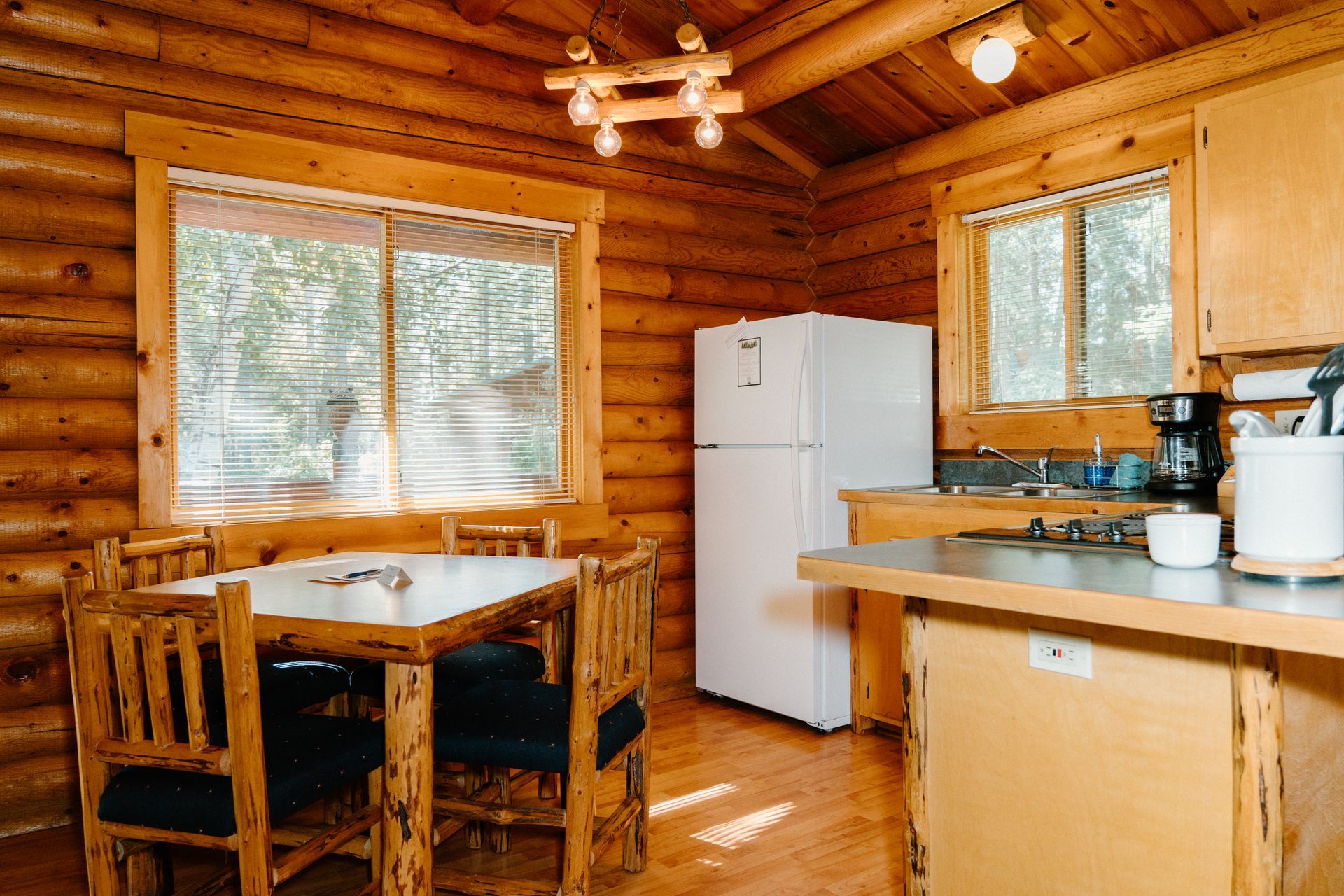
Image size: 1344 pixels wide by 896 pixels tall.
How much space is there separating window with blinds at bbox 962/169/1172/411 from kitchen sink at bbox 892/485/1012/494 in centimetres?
39

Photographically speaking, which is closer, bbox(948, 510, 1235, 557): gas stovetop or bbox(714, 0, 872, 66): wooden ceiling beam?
bbox(948, 510, 1235, 557): gas stovetop

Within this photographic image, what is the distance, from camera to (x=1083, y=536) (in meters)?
1.68

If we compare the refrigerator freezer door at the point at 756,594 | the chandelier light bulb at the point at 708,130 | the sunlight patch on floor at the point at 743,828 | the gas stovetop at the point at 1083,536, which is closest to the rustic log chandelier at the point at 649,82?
the chandelier light bulb at the point at 708,130

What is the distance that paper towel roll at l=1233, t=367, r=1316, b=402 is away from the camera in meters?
2.61

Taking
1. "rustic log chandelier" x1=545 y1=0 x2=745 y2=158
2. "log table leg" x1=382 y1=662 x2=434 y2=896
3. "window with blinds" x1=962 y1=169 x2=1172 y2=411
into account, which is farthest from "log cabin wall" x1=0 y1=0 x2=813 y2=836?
"log table leg" x1=382 y1=662 x2=434 y2=896

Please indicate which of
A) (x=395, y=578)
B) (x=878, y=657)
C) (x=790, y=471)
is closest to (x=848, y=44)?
(x=790, y=471)

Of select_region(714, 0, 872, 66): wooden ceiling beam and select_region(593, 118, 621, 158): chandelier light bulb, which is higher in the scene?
select_region(714, 0, 872, 66): wooden ceiling beam

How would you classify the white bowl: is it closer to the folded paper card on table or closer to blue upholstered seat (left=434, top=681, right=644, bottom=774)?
blue upholstered seat (left=434, top=681, right=644, bottom=774)

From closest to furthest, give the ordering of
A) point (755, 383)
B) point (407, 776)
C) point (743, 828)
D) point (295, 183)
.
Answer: point (407, 776)
point (743, 828)
point (295, 183)
point (755, 383)

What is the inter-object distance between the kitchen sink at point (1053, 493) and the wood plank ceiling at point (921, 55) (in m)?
1.63

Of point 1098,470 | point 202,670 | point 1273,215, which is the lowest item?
point 202,670

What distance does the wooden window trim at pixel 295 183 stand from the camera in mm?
2883

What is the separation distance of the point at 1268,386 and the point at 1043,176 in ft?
4.18

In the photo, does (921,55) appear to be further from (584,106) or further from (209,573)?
(209,573)
